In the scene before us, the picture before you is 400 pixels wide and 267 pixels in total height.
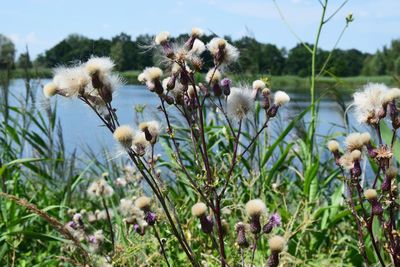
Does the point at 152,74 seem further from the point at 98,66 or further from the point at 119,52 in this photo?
the point at 119,52

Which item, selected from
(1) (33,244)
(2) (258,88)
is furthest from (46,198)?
(2) (258,88)

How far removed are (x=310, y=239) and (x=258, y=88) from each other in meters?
1.50

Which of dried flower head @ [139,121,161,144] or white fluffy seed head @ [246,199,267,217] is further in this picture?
dried flower head @ [139,121,161,144]

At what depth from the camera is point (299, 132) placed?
3.78 meters

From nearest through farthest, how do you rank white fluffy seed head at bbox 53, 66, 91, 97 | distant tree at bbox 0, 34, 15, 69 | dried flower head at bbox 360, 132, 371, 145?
1. white fluffy seed head at bbox 53, 66, 91, 97
2. dried flower head at bbox 360, 132, 371, 145
3. distant tree at bbox 0, 34, 15, 69

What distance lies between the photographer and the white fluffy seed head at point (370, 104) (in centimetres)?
167

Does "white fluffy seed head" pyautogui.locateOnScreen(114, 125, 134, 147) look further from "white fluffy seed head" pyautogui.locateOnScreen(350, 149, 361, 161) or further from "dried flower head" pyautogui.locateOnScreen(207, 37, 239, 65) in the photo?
"white fluffy seed head" pyautogui.locateOnScreen(350, 149, 361, 161)

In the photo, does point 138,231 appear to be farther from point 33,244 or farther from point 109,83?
point 33,244

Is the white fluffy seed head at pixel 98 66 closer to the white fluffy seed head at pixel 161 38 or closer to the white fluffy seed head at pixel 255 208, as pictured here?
the white fluffy seed head at pixel 161 38

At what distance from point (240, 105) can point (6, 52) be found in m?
3.91

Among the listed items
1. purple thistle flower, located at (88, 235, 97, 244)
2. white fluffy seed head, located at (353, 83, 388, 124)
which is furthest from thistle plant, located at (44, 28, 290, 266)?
purple thistle flower, located at (88, 235, 97, 244)

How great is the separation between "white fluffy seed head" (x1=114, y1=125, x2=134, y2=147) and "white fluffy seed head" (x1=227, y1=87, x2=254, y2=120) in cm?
38

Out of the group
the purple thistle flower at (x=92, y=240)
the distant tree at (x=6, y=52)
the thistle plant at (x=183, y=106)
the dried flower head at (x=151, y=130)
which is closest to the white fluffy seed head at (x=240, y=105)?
the thistle plant at (x=183, y=106)

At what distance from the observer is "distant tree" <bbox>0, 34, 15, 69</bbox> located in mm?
4498
